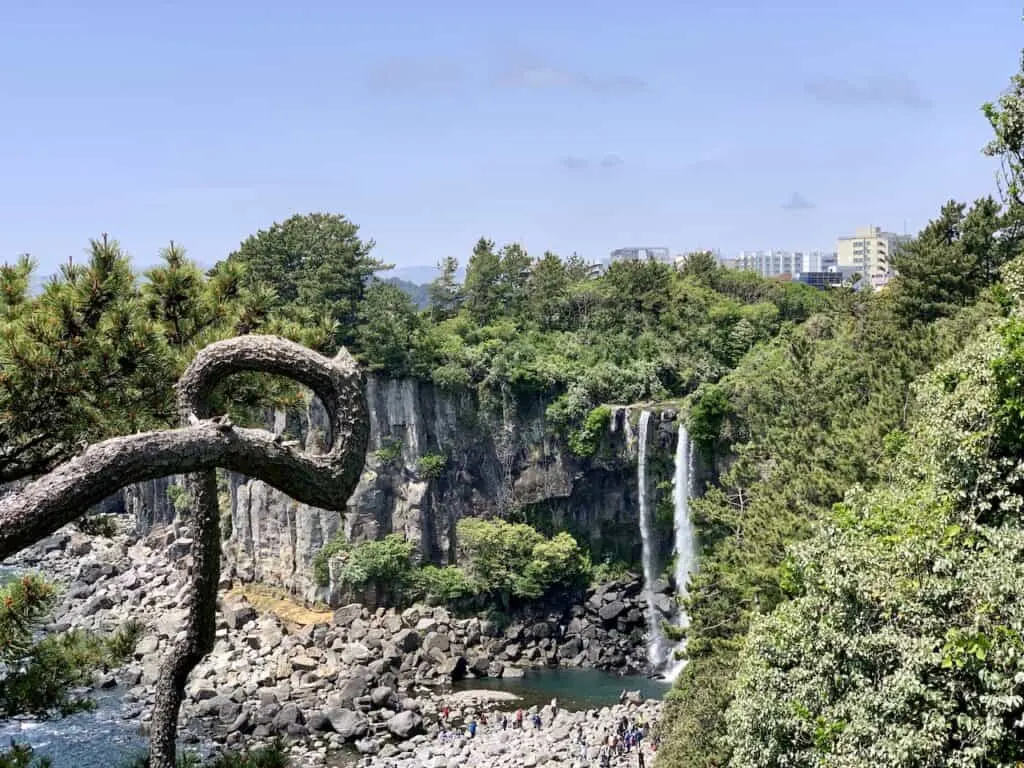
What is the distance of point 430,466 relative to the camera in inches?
1565

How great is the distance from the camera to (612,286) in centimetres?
4622

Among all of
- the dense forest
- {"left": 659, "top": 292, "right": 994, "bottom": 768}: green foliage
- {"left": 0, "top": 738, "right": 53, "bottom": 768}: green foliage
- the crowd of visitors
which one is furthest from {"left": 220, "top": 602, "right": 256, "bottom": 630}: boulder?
{"left": 0, "top": 738, "right": 53, "bottom": 768}: green foliage

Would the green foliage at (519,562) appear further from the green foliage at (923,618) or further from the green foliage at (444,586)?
the green foliage at (923,618)

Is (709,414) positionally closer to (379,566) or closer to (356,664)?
(379,566)

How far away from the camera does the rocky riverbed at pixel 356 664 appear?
27.1m

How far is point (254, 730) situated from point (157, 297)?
22.4 m

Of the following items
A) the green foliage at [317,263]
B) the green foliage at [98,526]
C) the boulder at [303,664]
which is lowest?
the boulder at [303,664]

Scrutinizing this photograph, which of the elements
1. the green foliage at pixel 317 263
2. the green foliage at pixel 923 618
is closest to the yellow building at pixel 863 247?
the green foliage at pixel 317 263

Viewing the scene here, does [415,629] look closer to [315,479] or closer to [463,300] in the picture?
[463,300]

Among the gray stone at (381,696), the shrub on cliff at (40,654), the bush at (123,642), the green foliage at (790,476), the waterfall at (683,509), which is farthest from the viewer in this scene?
the waterfall at (683,509)

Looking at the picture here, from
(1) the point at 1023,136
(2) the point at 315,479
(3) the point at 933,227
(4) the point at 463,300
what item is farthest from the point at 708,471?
(2) the point at 315,479

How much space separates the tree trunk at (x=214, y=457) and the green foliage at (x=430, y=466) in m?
34.7

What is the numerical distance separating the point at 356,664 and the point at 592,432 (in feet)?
42.3

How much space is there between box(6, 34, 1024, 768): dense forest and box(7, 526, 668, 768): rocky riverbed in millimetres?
2306
